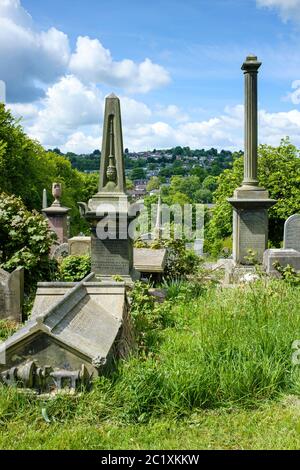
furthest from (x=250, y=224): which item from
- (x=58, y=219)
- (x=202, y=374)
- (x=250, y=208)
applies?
(x=58, y=219)

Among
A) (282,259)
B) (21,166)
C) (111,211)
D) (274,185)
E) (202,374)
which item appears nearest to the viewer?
(202,374)

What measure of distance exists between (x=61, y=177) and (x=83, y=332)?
128ft

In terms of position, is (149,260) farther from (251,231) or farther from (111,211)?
(251,231)

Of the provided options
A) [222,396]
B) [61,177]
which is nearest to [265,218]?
[222,396]

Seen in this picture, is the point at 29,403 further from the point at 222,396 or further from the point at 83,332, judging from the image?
the point at 222,396

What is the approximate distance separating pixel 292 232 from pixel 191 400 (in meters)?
7.65

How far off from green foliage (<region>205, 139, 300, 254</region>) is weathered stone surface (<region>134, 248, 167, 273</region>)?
37.0 feet

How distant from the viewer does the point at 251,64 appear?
10.9 metres

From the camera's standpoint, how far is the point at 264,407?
415 centimetres

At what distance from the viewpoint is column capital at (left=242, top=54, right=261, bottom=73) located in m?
10.9

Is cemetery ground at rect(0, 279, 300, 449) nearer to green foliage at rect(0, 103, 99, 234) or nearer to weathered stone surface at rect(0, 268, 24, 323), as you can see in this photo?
weathered stone surface at rect(0, 268, 24, 323)

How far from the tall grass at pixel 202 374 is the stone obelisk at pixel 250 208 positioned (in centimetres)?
541

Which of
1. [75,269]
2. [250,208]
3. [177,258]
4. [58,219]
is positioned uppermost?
[250,208]

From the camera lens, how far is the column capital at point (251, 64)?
430 inches
